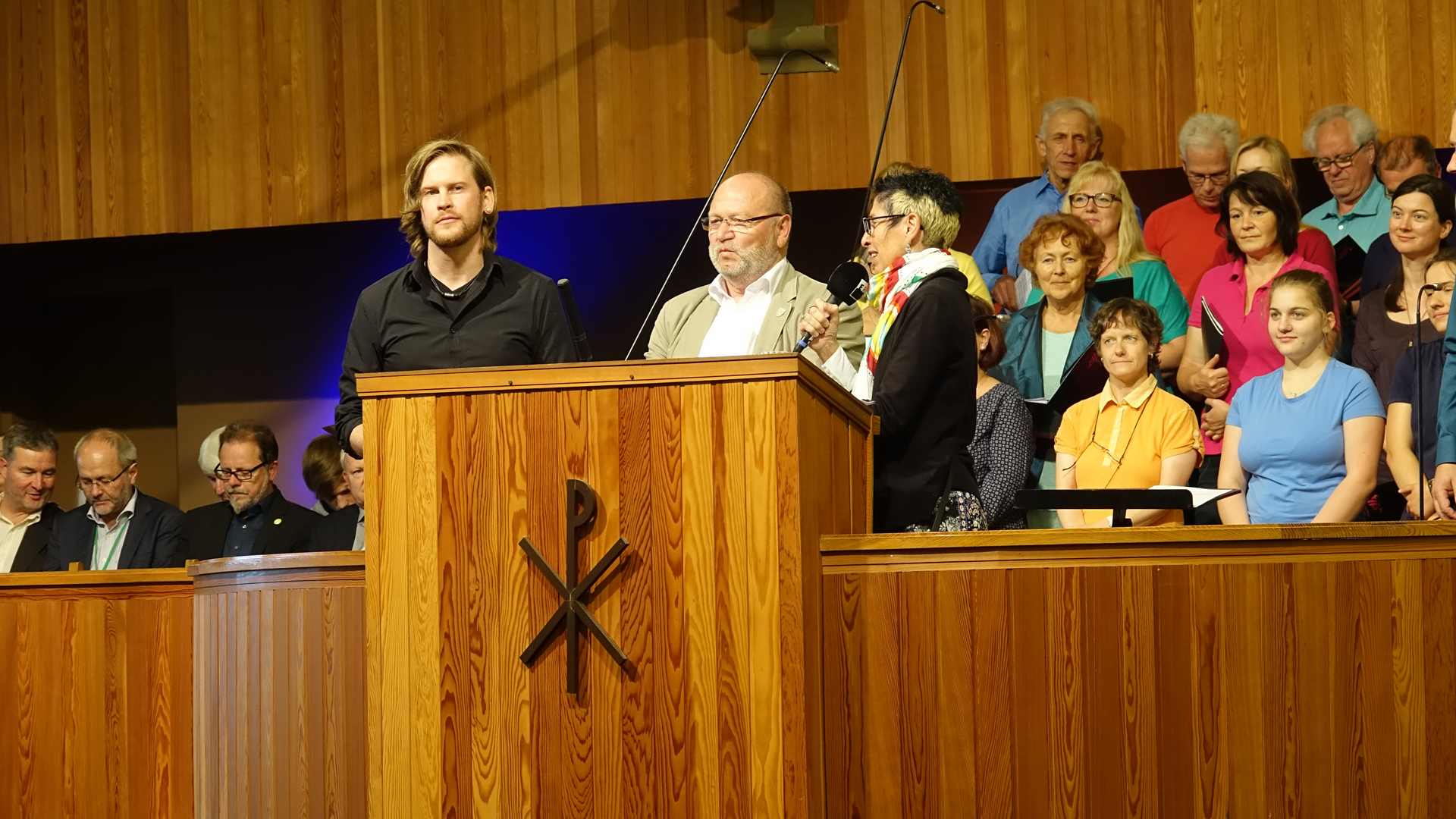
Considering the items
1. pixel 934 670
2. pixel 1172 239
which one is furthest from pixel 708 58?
pixel 934 670

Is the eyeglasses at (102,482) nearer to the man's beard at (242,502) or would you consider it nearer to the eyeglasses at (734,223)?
the man's beard at (242,502)

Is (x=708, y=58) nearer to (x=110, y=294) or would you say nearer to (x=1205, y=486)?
(x=1205, y=486)

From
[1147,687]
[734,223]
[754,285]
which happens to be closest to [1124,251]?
[754,285]

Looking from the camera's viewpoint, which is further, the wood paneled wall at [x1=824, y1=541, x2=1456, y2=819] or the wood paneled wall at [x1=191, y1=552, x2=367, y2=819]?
the wood paneled wall at [x1=191, y1=552, x2=367, y2=819]

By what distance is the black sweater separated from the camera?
8.96 ft

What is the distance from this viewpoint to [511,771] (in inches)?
88.1

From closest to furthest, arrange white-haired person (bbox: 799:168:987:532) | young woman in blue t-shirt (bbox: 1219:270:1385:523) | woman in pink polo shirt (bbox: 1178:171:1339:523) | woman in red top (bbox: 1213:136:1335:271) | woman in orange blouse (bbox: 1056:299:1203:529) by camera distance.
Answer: white-haired person (bbox: 799:168:987:532), young woman in blue t-shirt (bbox: 1219:270:1385:523), woman in orange blouse (bbox: 1056:299:1203:529), woman in pink polo shirt (bbox: 1178:171:1339:523), woman in red top (bbox: 1213:136:1335:271)

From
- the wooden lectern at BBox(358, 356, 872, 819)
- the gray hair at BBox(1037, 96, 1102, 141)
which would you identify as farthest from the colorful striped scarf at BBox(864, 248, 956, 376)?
the gray hair at BBox(1037, 96, 1102, 141)

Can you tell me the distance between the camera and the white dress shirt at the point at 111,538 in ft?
15.6

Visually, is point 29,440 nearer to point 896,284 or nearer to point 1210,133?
point 896,284

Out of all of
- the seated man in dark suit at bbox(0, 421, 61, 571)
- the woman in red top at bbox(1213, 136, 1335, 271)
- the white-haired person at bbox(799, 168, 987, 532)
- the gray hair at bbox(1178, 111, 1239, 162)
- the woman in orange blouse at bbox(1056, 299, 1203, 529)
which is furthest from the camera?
the seated man in dark suit at bbox(0, 421, 61, 571)

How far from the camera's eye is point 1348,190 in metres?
4.66

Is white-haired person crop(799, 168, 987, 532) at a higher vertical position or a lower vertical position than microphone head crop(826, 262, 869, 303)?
lower

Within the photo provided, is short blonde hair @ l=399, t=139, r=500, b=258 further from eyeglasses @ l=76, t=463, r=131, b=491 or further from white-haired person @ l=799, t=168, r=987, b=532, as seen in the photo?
eyeglasses @ l=76, t=463, r=131, b=491
